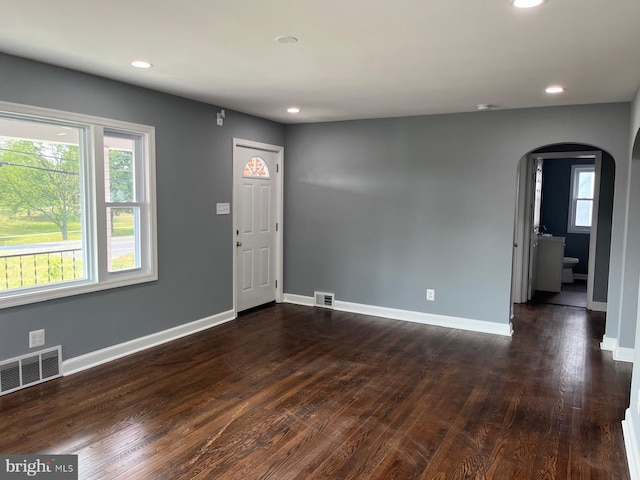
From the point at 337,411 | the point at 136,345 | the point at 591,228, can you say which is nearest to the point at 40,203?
the point at 136,345

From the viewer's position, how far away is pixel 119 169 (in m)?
4.05

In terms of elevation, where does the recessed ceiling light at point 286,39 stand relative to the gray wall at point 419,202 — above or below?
above

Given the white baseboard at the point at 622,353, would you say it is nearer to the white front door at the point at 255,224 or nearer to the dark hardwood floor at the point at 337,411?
the dark hardwood floor at the point at 337,411

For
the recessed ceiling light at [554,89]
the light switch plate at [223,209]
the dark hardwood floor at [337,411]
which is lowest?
the dark hardwood floor at [337,411]

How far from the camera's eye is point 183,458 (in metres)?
2.53

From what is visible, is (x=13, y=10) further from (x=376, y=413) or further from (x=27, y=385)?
(x=376, y=413)

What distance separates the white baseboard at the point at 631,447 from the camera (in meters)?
2.36

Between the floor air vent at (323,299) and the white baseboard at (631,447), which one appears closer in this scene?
the white baseboard at (631,447)

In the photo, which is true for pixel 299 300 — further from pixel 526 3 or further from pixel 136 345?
pixel 526 3

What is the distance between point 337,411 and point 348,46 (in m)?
2.40

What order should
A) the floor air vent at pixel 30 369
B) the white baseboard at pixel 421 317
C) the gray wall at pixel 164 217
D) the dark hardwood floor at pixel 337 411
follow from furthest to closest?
the white baseboard at pixel 421 317
the gray wall at pixel 164 217
the floor air vent at pixel 30 369
the dark hardwood floor at pixel 337 411

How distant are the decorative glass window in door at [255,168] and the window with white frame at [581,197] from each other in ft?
20.3

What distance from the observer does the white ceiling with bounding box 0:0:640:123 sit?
7.60 feet

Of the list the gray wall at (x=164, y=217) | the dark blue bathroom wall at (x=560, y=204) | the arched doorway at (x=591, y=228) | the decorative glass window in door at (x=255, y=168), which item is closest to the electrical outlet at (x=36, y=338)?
the gray wall at (x=164, y=217)
